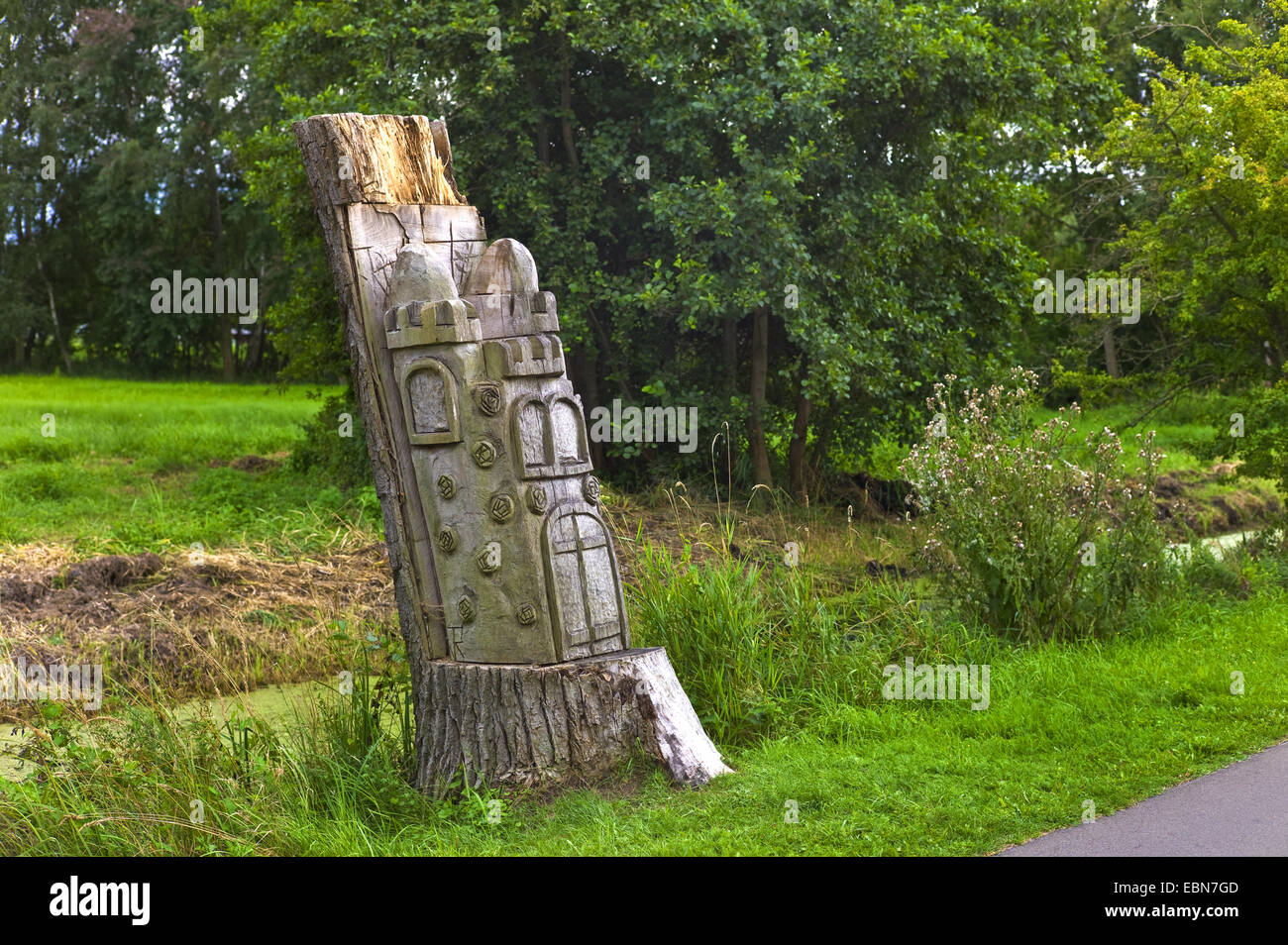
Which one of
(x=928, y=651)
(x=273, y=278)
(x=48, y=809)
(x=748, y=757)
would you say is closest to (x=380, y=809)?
(x=48, y=809)

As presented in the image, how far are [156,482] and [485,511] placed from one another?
1191cm

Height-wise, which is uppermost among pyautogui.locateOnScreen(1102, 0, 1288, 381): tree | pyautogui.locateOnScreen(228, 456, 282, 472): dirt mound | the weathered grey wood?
pyautogui.locateOnScreen(1102, 0, 1288, 381): tree

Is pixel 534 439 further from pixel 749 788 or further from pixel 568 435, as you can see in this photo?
pixel 749 788

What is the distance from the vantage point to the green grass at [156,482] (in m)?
12.8

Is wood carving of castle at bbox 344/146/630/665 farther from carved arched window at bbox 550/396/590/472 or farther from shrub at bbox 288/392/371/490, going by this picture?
shrub at bbox 288/392/371/490

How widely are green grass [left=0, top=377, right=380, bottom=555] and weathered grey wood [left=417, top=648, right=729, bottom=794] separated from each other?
22.1 ft

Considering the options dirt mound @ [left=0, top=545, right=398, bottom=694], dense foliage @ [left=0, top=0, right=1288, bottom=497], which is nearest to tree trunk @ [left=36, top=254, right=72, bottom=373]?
dense foliage @ [left=0, top=0, right=1288, bottom=497]

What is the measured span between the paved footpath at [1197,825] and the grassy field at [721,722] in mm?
142

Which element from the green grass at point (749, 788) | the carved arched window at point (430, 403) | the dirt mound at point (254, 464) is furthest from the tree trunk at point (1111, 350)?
the dirt mound at point (254, 464)

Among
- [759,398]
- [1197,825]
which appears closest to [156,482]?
[759,398]

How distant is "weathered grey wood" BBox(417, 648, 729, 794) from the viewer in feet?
18.9

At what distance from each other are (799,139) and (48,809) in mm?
10513

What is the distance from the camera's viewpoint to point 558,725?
5.78 meters

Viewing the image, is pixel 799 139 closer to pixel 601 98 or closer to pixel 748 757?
pixel 601 98
